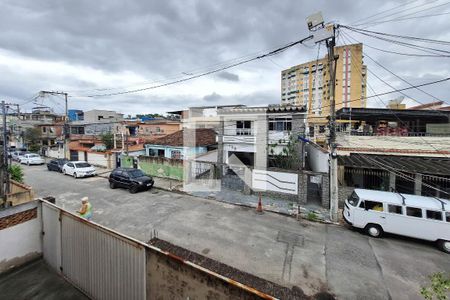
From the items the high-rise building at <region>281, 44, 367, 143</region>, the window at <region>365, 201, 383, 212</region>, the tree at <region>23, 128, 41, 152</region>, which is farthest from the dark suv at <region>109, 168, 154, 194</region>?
the tree at <region>23, 128, 41, 152</region>

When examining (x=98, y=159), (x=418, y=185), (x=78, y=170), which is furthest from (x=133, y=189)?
(x=418, y=185)

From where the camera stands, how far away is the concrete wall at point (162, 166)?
16906mm

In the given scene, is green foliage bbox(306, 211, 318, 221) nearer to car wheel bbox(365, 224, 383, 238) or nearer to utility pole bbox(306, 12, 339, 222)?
utility pole bbox(306, 12, 339, 222)

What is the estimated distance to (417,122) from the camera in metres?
17.0

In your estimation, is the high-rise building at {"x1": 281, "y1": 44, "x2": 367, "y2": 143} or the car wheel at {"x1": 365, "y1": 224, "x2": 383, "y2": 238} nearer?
the car wheel at {"x1": 365, "y1": 224, "x2": 383, "y2": 238}

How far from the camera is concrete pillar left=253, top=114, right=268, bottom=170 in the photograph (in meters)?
15.9

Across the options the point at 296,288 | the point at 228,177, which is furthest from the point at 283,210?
the point at 296,288

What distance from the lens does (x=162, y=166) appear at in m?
17.8

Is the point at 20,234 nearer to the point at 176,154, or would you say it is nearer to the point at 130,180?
the point at 130,180

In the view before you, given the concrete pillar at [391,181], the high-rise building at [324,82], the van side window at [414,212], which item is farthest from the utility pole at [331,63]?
the high-rise building at [324,82]

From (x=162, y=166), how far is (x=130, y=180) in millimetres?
3872

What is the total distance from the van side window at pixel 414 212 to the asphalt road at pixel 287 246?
3.94ft

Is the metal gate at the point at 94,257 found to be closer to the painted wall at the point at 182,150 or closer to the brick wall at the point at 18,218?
the brick wall at the point at 18,218

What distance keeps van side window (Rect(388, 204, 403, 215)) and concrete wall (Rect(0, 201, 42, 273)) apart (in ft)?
37.9
